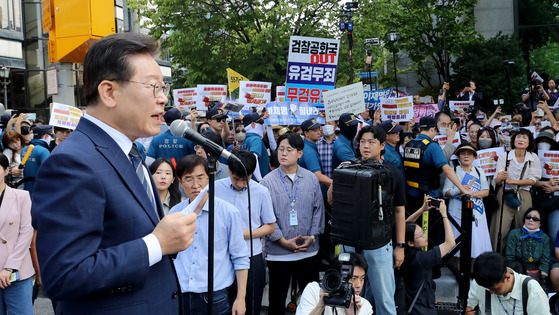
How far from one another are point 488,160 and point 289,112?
3.28 m

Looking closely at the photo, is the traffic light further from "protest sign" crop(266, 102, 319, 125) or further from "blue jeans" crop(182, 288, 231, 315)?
"protest sign" crop(266, 102, 319, 125)

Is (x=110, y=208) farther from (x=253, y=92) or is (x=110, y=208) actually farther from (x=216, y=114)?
(x=253, y=92)

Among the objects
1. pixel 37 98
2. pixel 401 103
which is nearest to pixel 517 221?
pixel 401 103

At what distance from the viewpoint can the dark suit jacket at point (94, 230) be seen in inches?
68.9

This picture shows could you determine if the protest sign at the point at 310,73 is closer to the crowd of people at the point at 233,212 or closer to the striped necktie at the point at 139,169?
the crowd of people at the point at 233,212

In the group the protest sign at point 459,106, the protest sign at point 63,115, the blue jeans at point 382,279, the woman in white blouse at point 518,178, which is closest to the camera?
the blue jeans at point 382,279

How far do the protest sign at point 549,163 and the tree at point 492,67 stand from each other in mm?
11968

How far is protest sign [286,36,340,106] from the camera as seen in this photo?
9.89m

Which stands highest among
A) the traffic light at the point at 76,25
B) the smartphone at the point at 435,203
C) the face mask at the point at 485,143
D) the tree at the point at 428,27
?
the tree at the point at 428,27

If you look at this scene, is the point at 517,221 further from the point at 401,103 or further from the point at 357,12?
the point at 357,12

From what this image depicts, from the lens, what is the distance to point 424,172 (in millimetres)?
7168

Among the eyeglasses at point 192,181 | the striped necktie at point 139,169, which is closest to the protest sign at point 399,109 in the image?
the eyeglasses at point 192,181

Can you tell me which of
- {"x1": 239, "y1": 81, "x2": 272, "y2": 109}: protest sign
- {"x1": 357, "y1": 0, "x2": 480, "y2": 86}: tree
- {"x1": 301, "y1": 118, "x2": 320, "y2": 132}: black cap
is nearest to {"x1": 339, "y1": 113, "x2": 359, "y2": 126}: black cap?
{"x1": 301, "y1": 118, "x2": 320, "y2": 132}: black cap

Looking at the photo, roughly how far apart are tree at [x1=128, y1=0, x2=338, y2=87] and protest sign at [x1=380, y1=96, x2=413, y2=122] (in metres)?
15.6
